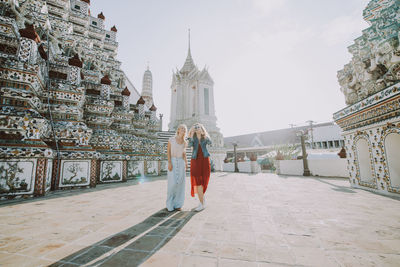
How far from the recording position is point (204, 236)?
2.09 meters

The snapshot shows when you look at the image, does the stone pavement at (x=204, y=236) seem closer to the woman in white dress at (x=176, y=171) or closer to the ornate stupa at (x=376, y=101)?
the woman in white dress at (x=176, y=171)

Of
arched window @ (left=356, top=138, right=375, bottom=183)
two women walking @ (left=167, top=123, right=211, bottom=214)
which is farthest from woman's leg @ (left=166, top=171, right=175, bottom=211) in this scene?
arched window @ (left=356, top=138, right=375, bottom=183)

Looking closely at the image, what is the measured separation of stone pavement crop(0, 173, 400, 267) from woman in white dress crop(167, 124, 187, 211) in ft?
0.91

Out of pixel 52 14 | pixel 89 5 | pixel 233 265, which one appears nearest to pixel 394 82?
pixel 233 265

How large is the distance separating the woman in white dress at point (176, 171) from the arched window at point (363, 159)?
18.8 ft


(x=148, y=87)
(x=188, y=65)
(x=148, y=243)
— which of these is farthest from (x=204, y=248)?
(x=188, y=65)

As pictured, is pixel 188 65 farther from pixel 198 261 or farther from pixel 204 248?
pixel 198 261

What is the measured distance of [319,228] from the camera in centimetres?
227

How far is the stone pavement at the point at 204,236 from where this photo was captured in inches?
62.0

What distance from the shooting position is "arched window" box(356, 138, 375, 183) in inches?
216

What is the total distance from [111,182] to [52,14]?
11.3 m

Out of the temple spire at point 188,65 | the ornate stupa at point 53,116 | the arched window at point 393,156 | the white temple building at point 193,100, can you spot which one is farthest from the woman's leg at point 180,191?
the temple spire at point 188,65

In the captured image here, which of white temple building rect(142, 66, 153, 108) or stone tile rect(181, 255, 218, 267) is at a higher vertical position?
white temple building rect(142, 66, 153, 108)

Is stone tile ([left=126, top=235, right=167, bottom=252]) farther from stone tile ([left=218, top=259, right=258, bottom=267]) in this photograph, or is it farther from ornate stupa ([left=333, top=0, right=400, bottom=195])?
ornate stupa ([left=333, top=0, right=400, bottom=195])
